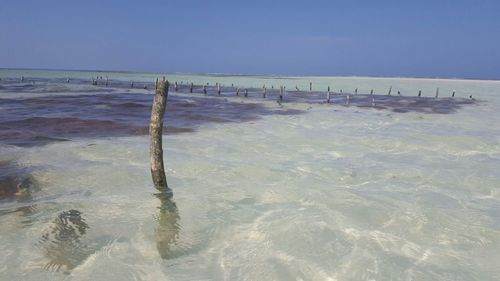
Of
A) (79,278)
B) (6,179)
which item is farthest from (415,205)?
(6,179)

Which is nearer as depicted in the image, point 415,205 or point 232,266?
point 232,266

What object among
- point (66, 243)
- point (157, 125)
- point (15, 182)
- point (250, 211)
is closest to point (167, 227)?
point (66, 243)

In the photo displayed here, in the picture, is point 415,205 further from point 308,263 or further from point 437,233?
point 308,263

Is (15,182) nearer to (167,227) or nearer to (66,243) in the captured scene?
(66,243)

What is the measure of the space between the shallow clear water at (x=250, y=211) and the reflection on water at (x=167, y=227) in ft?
0.14

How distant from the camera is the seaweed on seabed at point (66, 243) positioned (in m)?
6.96

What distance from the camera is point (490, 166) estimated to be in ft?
50.0

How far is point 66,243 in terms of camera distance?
7727 millimetres

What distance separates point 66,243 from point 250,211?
4.05 m

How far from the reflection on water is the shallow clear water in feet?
0.14

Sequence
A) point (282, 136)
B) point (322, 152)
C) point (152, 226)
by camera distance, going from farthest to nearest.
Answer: point (282, 136)
point (322, 152)
point (152, 226)

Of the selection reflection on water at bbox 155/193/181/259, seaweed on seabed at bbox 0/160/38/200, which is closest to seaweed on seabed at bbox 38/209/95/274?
reflection on water at bbox 155/193/181/259

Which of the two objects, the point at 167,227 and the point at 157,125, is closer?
the point at 167,227

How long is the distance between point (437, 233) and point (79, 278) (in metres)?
7.10
